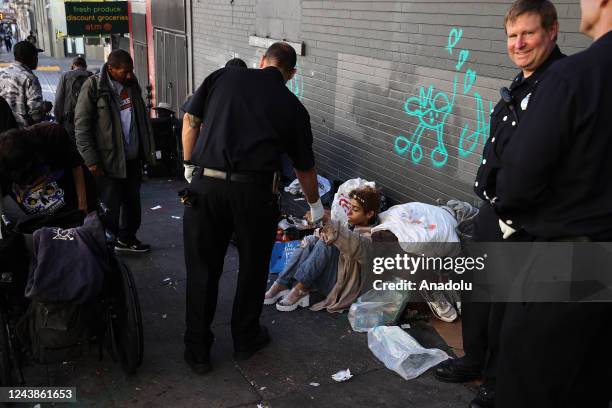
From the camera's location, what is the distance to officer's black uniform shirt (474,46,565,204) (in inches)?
107

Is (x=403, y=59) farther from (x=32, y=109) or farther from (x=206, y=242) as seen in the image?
(x=32, y=109)

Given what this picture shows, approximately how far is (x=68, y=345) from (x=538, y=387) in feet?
7.89

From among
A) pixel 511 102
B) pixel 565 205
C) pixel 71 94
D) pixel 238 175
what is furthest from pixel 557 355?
pixel 71 94

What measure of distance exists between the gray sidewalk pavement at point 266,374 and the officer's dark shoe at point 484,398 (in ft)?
0.48

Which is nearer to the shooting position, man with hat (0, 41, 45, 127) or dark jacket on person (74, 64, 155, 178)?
dark jacket on person (74, 64, 155, 178)

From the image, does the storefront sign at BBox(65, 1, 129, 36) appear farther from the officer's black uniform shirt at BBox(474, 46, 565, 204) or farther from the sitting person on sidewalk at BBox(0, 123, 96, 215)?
the officer's black uniform shirt at BBox(474, 46, 565, 204)

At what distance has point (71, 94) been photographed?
6.50 metres

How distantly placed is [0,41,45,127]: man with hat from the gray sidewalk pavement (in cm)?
294

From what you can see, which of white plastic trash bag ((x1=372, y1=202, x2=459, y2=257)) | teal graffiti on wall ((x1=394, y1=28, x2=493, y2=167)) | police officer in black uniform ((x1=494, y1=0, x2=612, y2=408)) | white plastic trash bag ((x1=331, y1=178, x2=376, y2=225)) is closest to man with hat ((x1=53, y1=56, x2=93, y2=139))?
white plastic trash bag ((x1=331, y1=178, x2=376, y2=225))

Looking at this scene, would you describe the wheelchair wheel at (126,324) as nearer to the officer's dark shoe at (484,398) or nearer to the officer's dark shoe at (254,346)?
the officer's dark shoe at (254,346)

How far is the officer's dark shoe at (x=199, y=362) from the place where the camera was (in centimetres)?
342

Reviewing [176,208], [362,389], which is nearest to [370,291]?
[362,389]

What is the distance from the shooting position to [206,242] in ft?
10.9

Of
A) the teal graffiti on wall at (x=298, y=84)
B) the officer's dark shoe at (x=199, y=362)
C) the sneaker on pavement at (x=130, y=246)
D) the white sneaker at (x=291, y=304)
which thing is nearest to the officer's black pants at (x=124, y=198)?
the sneaker on pavement at (x=130, y=246)
